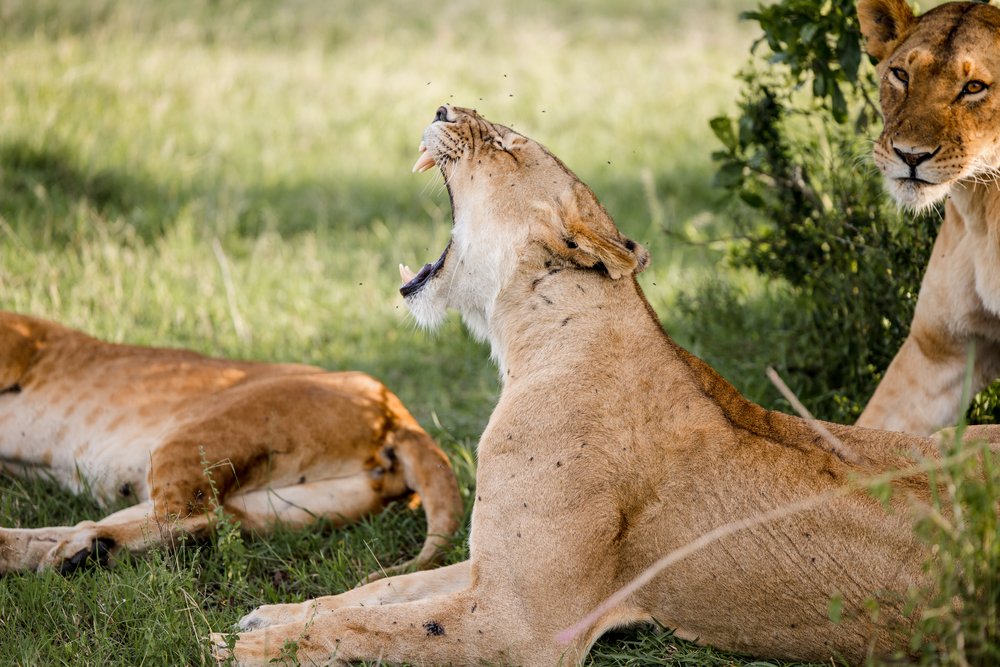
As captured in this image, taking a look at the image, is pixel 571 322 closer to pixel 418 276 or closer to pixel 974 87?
pixel 418 276

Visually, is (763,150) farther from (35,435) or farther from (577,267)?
(35,435)

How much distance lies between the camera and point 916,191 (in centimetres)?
342

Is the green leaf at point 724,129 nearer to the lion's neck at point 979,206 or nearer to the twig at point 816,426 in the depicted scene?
the lion's neck at point 979,206

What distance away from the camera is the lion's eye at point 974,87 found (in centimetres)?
338

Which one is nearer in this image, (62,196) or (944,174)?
(944,174)

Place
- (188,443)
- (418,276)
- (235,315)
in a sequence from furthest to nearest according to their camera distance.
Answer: (235,315), (188,443), (418,276)

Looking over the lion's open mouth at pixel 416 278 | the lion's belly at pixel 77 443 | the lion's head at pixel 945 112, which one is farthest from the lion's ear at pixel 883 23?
the lion's belly at pixel 77 443

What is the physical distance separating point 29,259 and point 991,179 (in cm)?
462

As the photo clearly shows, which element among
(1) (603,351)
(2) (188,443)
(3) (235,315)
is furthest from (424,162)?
(3) (235,315)

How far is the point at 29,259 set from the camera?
20.3ft

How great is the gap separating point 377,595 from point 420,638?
484 mm

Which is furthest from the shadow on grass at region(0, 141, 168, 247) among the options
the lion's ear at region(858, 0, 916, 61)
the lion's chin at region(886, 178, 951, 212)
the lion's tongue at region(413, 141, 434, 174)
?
the lion's chin at region(886, 178, 951, 212)

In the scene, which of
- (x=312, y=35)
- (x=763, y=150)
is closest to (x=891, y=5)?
(x=763, y=150)

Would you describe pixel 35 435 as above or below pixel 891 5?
below
